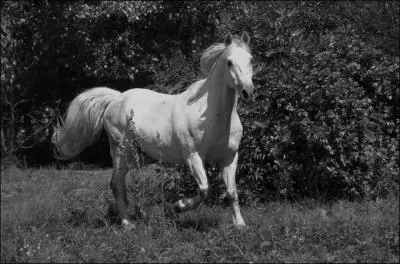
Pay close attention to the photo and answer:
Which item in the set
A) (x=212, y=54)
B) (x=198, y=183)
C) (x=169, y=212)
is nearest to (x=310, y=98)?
(x=212, y=54)

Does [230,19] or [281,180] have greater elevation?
[230,19]

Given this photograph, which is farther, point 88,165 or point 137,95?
point 88,165

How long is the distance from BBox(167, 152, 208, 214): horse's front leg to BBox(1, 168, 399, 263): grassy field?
18 centimetres

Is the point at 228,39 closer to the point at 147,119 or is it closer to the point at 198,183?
the point at 147,119

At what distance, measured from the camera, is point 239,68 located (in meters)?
5.95

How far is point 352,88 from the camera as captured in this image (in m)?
7.51

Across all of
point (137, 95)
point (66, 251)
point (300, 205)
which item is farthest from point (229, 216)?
point (66, 251)

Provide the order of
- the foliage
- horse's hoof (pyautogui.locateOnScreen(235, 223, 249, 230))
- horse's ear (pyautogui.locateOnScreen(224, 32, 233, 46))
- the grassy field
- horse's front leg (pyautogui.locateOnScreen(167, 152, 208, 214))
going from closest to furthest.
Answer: the grassy field → horse's hoof (pyautogui.locateOnScreen(235, 223, 249, 230)) → horse's front leg (pyautogui.locateOnScreen(167, 152, 208, 214)) → horse's ear (pyautogui.locateOnScreen(224, 32, 233, 46)) → the foliage

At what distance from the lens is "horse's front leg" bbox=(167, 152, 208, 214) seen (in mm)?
6168

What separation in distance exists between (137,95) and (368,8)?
14.6ft

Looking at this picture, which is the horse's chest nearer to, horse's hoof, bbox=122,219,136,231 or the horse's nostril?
the horse's nostril

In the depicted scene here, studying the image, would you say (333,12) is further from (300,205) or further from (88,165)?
(88,165)

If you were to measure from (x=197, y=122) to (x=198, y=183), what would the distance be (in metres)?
0.61

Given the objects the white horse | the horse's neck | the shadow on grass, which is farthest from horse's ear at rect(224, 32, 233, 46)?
the shadow on grass
